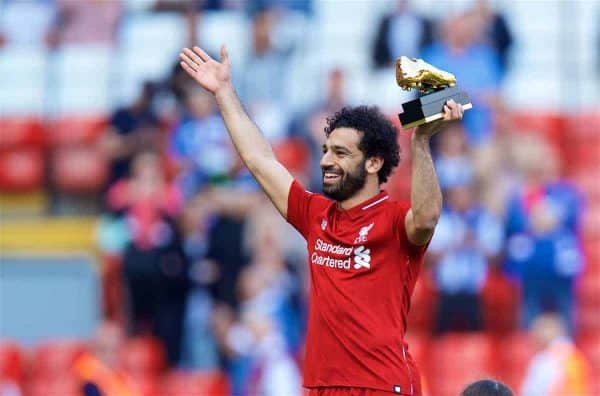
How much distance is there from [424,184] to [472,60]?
7.26m

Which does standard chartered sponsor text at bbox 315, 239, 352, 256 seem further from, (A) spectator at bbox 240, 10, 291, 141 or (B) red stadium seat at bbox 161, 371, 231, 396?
(A) spectator at bbox 240, 10, 291, 141

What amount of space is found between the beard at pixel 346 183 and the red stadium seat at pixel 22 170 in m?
8.06

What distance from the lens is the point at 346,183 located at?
583cm

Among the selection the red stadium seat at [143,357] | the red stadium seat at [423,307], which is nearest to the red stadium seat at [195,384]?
the red stadium seat at [143,357]

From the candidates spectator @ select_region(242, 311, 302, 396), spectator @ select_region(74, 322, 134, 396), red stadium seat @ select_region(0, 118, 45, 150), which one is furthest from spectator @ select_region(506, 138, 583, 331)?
red stadium seat @ select_region(0, 118, 45, 150)

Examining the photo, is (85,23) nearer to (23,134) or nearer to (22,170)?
(23,134)

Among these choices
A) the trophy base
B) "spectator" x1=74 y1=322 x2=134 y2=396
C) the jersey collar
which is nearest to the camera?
the trophy base

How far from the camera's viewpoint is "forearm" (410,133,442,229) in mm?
5512

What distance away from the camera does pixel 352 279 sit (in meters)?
5.77

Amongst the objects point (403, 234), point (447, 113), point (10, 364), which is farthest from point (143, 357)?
point (447, 113)

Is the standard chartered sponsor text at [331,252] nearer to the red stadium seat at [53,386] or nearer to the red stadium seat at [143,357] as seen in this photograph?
the red stadium seat at [143,357]

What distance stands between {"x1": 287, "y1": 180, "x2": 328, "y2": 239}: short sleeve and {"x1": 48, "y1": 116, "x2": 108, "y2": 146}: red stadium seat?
745cm

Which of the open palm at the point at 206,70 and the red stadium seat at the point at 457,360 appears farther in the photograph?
the red stadium seat at the point at 457,360

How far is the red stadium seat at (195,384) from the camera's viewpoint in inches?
457
